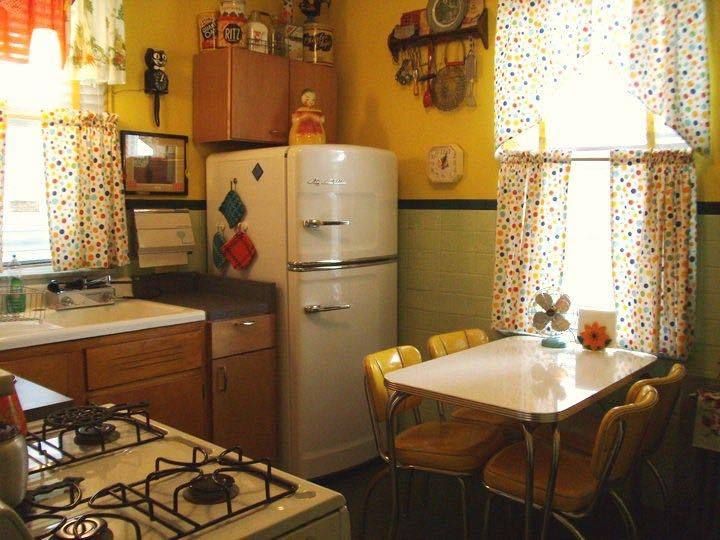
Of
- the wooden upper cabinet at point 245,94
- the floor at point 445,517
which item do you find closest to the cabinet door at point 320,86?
the wooden upper cabinet at point 245,94

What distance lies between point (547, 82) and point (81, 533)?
2.86m

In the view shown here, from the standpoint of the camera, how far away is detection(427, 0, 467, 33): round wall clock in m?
3.61

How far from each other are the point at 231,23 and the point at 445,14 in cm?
113

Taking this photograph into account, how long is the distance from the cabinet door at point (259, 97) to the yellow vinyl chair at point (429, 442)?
156cm

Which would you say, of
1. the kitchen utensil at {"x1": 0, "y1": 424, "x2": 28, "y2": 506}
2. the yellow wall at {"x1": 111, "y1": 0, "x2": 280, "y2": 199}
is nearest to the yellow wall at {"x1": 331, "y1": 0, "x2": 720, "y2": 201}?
the yellow wall at {"x1": 111, "y1": 0, "x2": 280, "y2": 199}

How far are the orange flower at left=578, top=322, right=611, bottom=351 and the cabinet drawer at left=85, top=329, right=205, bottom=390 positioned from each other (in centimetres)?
169

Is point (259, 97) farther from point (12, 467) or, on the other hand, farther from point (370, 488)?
point (12, 467)

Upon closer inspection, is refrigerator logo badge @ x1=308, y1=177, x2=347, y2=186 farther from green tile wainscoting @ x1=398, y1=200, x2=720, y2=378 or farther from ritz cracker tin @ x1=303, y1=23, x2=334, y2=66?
ritz cracker tin @ x1=303, y1=23, x2=334, y2=66

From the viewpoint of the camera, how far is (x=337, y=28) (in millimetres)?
4281

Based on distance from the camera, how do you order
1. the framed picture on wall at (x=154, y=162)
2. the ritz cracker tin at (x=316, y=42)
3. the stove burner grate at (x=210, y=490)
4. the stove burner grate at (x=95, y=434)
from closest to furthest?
the stove burner grate at (x=210, y=490)
the stove burner grate at (x=95, y=434)
the framed picture on wall at (x=154, y=162)
the ritz cracker tin at (x=316, y=42)

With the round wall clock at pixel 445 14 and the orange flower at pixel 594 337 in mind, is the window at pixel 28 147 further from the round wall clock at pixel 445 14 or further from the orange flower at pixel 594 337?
the orange flower at pixel 594 337

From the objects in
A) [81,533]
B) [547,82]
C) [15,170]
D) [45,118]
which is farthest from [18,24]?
[81,533]

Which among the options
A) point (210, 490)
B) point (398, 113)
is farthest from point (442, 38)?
point (210, 490)

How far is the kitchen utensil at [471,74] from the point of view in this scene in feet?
11.8
